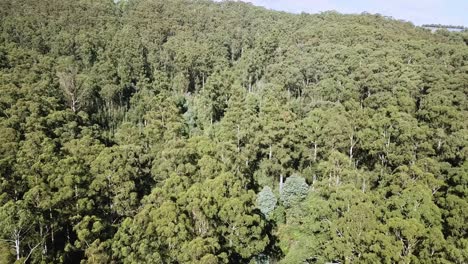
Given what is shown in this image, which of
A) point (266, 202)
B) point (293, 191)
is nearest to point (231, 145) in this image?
point (266, 202)

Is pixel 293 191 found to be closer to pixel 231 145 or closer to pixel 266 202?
pixel 266 202

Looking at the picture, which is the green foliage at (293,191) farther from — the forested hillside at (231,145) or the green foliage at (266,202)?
the green foliage at (266,202)

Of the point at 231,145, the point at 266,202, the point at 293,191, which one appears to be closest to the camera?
the point at 266,202

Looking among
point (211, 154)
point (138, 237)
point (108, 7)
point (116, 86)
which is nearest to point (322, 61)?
point (211, 154)

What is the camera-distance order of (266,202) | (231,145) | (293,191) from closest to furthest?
(266,202) → (293,191) → (231,145)

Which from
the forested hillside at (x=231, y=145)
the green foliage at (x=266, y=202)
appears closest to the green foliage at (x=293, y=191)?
the forested hillside at (x=231, y=145)

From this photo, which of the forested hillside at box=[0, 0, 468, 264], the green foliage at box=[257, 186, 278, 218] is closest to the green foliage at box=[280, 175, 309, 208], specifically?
the forested hillside at box=[0, 0, 468, 264]

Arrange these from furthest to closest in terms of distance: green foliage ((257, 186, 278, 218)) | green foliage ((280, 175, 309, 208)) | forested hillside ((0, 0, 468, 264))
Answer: green foliage ((280, 175, 309, 208)), green foliage ((257, 186, 278, 218)), forested hillside ((0, 0, 468, 264))

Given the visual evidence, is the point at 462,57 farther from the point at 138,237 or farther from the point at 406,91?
the point at 138,237

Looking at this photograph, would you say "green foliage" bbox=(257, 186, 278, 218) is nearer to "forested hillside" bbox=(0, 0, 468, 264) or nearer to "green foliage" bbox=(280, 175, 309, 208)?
"forested hillside" bbox=(0, 0, 468, 264)
